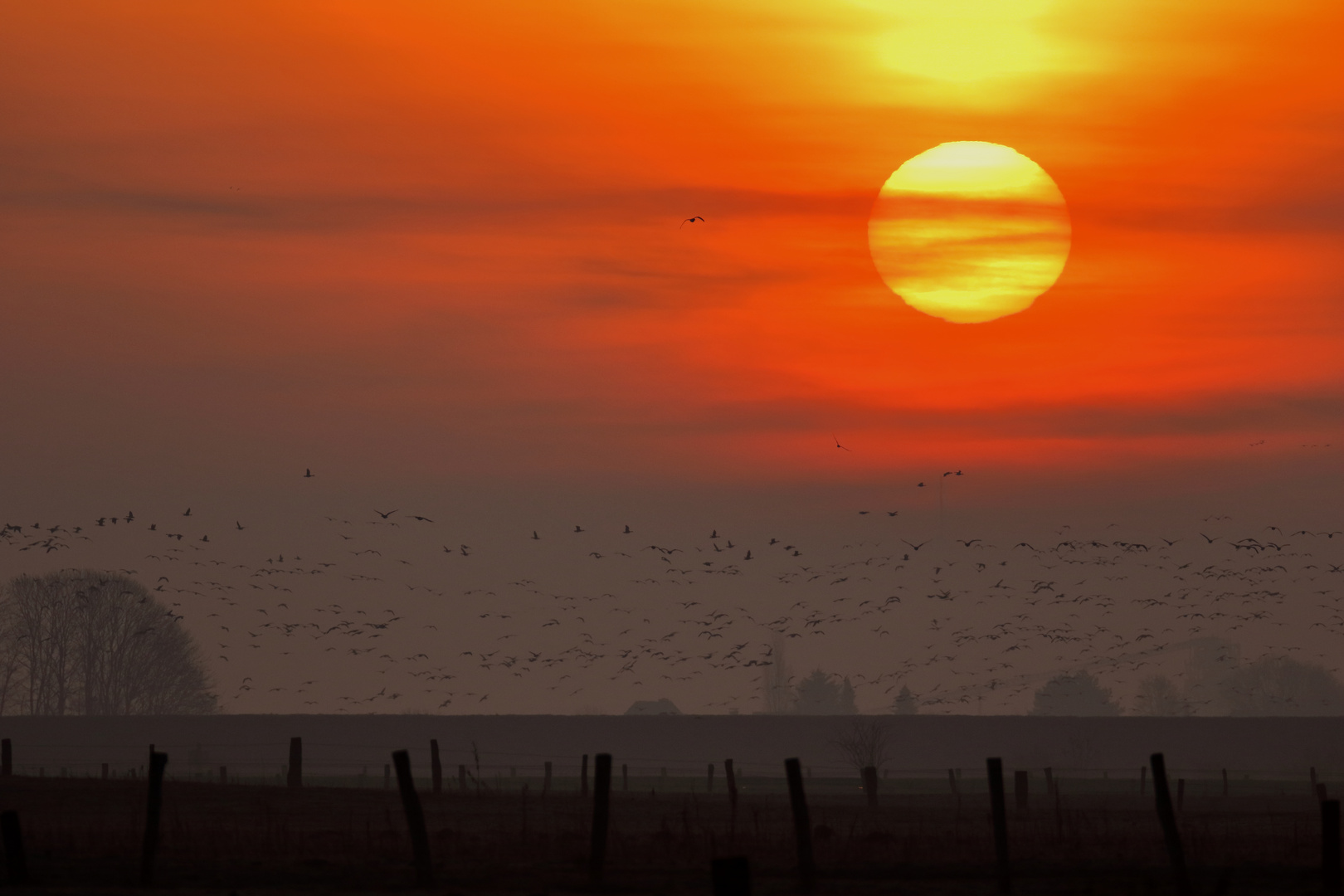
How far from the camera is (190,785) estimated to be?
165 feet

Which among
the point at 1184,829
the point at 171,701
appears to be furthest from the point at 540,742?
the point at 1184,829

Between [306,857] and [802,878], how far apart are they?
30.6 ft

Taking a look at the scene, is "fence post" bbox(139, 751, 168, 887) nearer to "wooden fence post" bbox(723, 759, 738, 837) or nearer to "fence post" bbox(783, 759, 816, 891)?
"fence post" bbox(783, 759, 816, 891)

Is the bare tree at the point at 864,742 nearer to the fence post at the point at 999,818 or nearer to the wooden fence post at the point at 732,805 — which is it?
the wooden fence post at the point at 732,805

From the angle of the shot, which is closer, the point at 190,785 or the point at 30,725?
the point at 190,785

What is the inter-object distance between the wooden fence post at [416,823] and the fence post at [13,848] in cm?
497

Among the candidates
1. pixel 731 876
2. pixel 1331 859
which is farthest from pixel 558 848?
pixel 731 876

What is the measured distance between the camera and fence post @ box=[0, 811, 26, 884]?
2347 cm

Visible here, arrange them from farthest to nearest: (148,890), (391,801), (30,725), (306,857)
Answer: (30,725), (391,801), (306,857), (148,890)

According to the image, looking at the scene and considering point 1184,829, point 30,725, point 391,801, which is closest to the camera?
point 1184,829

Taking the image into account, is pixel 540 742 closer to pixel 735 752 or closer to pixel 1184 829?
pixel 735 752

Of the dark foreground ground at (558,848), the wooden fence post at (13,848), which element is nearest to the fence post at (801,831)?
the dark foreground ground at (558,848)

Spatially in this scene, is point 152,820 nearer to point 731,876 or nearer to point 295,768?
point 731,876

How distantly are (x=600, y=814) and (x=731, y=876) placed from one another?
35.1 ft
